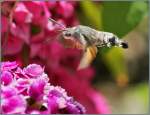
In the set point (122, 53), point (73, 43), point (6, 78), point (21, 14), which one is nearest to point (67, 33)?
point (73, 43)

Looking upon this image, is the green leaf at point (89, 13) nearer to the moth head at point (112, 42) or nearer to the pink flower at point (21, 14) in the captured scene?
the pink flower at point (21, 14)

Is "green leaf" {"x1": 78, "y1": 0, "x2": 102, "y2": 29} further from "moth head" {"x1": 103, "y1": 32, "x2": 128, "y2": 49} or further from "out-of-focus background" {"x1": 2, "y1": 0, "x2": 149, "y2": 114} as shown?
"moth head" {"x1": 103, "y1": 32, "x2": 128, "y2": 49}

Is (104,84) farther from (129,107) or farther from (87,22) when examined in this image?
(87,22)

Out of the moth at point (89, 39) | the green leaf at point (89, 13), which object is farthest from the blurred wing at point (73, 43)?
the green leaf at point (89, 13)

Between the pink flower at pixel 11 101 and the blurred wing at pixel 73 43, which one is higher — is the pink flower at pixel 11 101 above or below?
below

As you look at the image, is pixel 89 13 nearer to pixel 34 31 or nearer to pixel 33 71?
pixel 34 31

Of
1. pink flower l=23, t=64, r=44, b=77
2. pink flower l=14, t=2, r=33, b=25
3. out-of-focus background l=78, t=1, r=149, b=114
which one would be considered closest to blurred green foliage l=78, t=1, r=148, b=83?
out-of-focus background l=78, t=1, r=149, b=114

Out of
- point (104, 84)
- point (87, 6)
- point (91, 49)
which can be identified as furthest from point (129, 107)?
point (91, 49)

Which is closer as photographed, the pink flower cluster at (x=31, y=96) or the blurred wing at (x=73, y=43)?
the pink flower cluster at (x=31, y=96)
